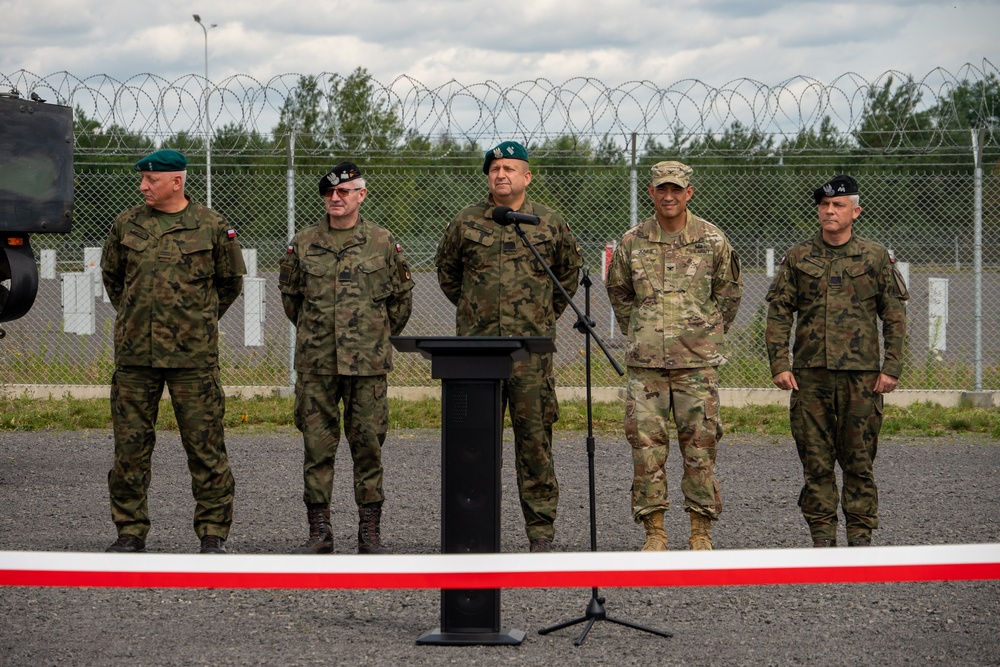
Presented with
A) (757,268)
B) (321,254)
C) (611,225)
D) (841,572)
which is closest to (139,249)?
(321,254)

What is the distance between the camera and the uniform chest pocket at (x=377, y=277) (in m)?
6.14

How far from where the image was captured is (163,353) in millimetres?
5934

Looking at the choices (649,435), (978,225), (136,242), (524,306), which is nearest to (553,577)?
(649,435)

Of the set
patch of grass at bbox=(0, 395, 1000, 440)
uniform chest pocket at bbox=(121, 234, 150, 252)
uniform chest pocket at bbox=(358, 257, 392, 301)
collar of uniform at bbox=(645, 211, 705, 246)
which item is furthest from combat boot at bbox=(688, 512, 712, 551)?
patch of grass at bbox=(0, 395, 1000, 440)

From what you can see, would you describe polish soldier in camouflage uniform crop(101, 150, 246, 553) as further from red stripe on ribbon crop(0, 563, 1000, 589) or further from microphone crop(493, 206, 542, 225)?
red stripe on ribbon crop(0, 563, 1000, 589)

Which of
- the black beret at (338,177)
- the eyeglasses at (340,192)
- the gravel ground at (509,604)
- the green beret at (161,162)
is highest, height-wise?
the green beret at (161,162)

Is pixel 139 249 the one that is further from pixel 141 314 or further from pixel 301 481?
pixel 301 481

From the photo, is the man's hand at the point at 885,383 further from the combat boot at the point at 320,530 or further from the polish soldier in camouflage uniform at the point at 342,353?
the combat boot at the point at 320,530

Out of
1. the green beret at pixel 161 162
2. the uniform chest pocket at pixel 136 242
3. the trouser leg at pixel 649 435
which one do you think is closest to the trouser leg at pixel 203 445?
the uniform chest pocket at pixel 136 242

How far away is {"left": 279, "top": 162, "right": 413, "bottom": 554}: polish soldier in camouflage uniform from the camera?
6051mm

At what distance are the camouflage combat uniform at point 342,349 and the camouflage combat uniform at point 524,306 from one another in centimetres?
42

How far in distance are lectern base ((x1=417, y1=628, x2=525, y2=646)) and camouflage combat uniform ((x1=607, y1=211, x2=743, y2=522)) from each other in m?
1.48

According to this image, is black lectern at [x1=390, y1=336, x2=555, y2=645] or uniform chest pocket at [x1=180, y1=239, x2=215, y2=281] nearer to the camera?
black lectern at [x1=390, y1=336, x2=555, y2=645]

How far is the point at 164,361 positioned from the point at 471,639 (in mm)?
2397
